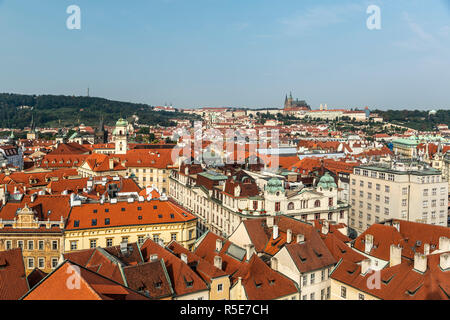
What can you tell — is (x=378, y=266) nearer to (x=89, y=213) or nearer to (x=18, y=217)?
(x=89, y=213)

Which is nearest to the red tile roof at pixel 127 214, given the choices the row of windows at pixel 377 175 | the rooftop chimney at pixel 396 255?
the rooftop chimney at pixel 396 255

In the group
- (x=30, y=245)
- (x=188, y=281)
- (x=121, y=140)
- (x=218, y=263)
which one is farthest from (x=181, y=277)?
(x=121, y=140)

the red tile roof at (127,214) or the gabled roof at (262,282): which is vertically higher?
the red tile roof at (127,214)

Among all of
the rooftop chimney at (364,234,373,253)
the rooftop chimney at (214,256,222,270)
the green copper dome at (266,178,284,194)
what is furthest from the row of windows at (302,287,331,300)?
the green copper dome at (266,178,284,194)

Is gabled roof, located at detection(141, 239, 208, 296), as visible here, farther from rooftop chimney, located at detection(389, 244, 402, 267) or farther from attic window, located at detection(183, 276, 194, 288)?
rooftop chimney, located at detection(389, 244, 402, 267)

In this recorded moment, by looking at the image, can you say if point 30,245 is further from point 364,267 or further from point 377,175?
point 377,175

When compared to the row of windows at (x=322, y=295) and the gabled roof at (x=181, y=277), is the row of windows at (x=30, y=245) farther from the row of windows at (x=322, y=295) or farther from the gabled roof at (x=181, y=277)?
the row of windows at (x=322, y=295)
